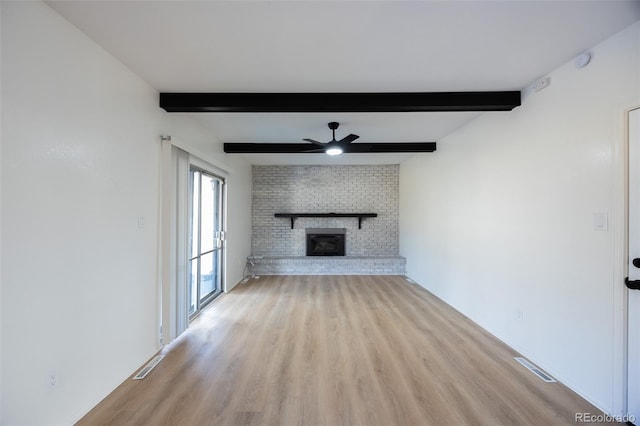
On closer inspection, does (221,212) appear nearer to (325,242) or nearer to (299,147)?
(299,147)

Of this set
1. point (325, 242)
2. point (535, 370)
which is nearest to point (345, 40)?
point (535, 370)

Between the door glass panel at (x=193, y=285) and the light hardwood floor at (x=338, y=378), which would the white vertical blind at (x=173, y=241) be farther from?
the door glass panel at (x=193, y=285)

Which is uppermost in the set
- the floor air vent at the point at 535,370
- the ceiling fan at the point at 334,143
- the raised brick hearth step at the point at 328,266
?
the ceiling fan at the point at 334,143

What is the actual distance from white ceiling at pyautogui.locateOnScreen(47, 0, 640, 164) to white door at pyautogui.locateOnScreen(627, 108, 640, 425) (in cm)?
75

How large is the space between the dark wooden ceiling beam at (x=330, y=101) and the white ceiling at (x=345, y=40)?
0.08m

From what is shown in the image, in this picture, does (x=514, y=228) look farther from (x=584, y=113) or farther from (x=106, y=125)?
(x=106, y=125)

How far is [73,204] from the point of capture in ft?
5.60

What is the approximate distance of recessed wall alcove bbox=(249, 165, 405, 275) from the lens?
259 inches

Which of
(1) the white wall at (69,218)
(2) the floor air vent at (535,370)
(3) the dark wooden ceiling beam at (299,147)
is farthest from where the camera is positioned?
(3) the dark wooden ceiling beam at (299,147)

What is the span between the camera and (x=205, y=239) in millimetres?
4105

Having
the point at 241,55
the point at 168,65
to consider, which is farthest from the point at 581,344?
the point at 168,65

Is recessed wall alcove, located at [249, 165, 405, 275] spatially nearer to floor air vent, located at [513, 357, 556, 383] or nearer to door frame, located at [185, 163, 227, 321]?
door frame, located at [185, 163, 227, 321]

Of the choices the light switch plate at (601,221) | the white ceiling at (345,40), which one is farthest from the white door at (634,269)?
the white ceiling at (345,40)

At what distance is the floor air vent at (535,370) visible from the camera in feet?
7.19
